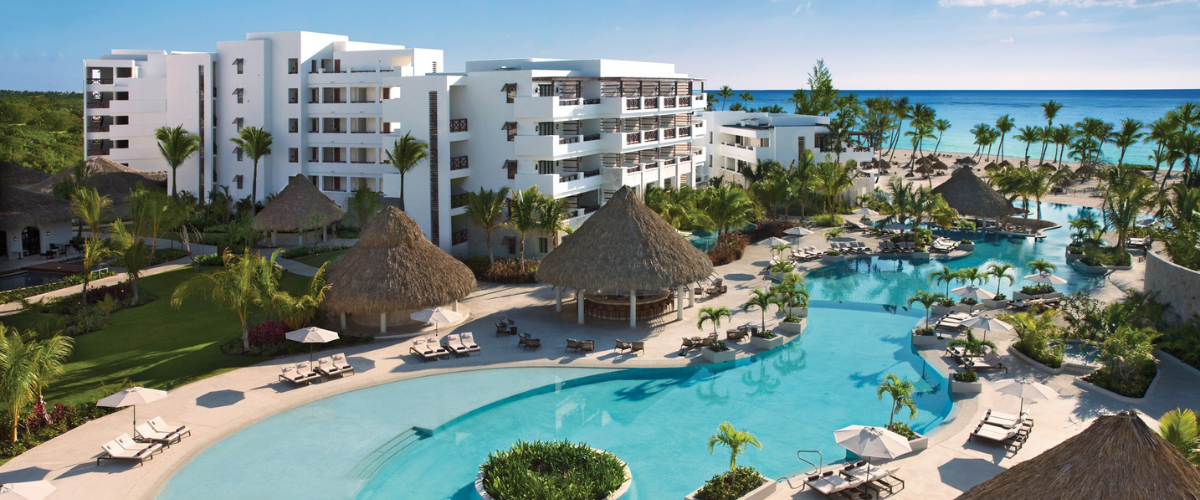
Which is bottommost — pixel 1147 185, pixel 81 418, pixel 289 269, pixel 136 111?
pixel 81 418

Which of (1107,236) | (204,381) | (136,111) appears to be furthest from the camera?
(136,111)

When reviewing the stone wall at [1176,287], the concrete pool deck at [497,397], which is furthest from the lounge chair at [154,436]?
the stone wall at [1176,287]

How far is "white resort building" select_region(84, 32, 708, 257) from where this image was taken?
4191 cm

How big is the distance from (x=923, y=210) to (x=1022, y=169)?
1123 cm

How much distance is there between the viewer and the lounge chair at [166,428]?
829 inches

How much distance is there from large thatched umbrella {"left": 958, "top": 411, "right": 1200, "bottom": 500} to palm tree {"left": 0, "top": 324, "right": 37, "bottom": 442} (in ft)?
67.8

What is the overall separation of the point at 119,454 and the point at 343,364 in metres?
7.44

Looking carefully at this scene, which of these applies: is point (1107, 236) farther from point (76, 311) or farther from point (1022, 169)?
point (76, 311)

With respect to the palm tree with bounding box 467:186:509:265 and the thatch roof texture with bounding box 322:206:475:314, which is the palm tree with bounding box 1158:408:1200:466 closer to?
the thatch roof texture with bounding box 322:206:475:314

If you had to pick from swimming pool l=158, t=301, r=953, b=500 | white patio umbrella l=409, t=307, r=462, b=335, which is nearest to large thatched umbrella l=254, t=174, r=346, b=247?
white patio umbrella l=409, t=307, r=462, b=335

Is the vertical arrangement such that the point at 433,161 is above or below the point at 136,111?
Result: below

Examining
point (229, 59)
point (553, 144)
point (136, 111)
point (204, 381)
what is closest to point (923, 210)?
point (553, 144)

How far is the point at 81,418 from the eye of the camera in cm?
2222

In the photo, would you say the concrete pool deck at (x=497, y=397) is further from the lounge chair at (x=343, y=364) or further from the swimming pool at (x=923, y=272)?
the swimming pool at (x=923, y=272)
